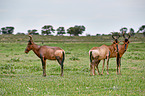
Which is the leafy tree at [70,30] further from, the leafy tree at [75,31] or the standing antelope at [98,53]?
the standing antelope at [98,53]

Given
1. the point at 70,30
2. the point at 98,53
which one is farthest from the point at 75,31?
the point at 98,53

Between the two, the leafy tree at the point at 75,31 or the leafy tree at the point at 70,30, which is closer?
the leafy tree at the point at 70,30

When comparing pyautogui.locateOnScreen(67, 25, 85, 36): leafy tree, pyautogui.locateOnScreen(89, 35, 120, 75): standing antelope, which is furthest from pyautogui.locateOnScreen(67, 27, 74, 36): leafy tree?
pyautogui.locateOnScreen(89, 35, 120, 75): standing antelope

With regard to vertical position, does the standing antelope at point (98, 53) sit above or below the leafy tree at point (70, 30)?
below

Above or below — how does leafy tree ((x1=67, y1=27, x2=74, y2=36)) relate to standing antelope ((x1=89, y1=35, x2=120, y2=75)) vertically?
above

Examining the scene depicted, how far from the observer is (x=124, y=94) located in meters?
8.16

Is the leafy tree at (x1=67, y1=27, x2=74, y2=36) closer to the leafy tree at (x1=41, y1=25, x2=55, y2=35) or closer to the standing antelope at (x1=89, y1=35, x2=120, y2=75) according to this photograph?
the leafy tree at (x1=41, y1=25, x2=55, y2=35)

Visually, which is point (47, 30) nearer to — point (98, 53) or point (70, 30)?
point (70, 30)

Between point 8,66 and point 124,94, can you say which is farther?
point 8,66

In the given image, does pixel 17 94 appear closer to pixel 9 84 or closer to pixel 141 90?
pixel 9 84

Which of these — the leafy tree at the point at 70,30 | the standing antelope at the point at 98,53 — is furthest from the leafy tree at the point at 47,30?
the standing antelope at the point at 98,53

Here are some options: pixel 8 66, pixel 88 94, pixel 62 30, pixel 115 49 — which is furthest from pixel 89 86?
pixel 62 30

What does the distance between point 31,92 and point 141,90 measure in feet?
14.8

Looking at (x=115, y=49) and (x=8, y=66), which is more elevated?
(x=115, y=49)
